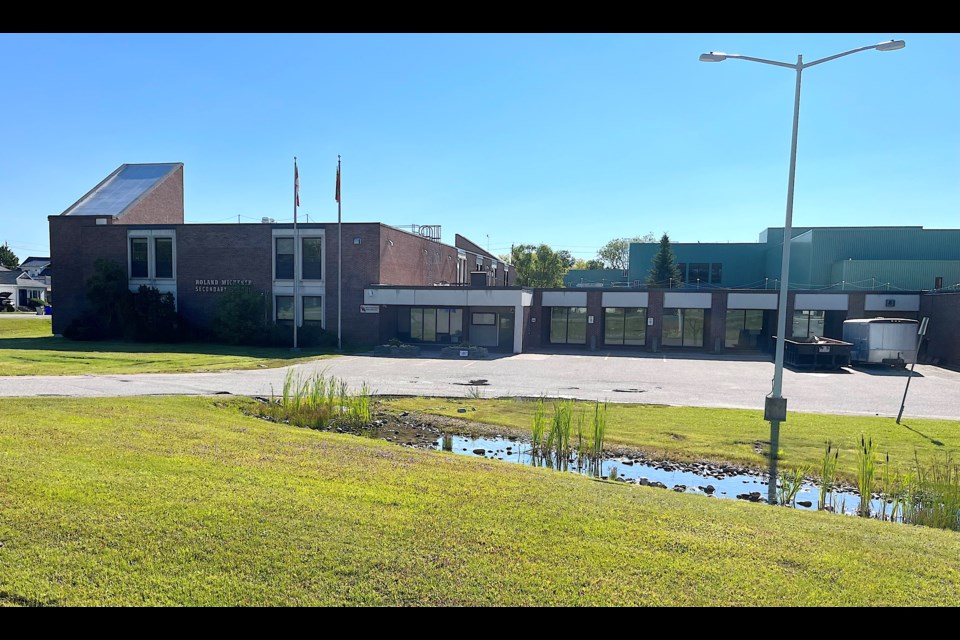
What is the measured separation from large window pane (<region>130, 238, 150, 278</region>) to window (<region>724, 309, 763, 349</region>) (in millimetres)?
34594

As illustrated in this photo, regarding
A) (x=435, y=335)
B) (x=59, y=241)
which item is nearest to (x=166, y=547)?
(x=435, y=335)

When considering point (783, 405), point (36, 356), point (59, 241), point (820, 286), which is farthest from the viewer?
point (820, 286)

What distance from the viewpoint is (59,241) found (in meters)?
37.1

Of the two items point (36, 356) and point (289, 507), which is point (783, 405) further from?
point (36, 356)

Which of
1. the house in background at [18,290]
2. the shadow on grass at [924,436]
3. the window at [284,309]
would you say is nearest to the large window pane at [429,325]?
the window at [284,309]

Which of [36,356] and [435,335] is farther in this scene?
[435,335]

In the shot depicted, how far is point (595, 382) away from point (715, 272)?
42.7 metres

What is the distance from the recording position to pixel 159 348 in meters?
30.9

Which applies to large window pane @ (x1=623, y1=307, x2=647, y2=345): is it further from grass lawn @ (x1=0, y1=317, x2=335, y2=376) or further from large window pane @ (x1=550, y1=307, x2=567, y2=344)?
grass lawn @ (x1=0, y1=317, x2=335, y2=376)

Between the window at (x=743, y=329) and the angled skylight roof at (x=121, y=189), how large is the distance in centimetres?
3820

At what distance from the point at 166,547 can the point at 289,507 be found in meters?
1.24
